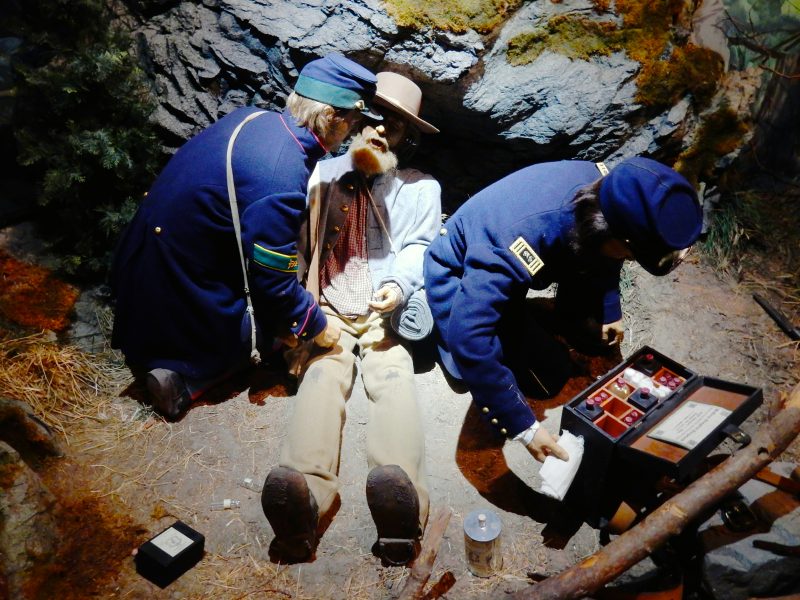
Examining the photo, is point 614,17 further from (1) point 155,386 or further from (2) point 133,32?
(1) point 155,386

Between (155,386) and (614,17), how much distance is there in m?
4.03

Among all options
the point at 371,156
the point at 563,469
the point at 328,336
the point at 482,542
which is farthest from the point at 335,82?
the point at 482,542

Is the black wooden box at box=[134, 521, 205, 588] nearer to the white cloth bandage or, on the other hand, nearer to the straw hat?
the white cloth bandage

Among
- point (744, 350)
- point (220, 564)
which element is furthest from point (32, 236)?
point (744, 350)

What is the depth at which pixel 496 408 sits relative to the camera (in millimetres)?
3039

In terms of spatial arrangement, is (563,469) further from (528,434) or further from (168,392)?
(168,392)

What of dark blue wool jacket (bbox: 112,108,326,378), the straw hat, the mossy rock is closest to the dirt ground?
dark blue wool jacket (bbox: 112,108,326,378)

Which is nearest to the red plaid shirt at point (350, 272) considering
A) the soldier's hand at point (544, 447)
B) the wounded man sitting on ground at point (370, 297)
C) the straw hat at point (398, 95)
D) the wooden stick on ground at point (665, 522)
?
the wounded man sitting on ground at point (370, 297)

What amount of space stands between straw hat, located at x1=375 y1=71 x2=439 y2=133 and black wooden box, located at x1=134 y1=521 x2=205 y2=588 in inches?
105

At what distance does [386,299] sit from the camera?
3633 millimetres

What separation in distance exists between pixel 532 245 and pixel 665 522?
4.66ft

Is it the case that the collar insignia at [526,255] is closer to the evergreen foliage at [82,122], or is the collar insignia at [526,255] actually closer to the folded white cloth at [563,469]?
the folded white cloth at [563,469]

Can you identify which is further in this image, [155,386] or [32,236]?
[32,236]

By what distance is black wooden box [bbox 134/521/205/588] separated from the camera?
2.88 metres
